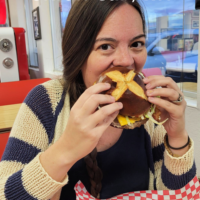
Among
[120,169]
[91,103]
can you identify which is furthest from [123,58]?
[120,169]

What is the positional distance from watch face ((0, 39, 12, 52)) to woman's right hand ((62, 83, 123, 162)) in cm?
251

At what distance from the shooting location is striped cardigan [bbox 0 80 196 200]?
828mm

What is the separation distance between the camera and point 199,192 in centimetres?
99

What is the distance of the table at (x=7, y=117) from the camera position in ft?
5.57

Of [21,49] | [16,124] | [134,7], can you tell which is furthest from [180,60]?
[21,49]

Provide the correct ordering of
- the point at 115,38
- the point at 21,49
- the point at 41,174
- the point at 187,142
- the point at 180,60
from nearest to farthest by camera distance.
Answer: the point at 41,174 → the point at 115,38 → the point at 187,142 → the point at 180,60 → the point at 21,49

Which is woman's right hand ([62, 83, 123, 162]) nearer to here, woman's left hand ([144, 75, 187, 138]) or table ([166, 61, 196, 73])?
woman's left hand ([144, 75, 187, 138])

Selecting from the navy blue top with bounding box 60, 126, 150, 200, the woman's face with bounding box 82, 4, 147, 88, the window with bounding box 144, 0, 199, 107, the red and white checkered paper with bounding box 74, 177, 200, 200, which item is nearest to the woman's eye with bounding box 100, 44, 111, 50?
the woman's face with bounding box 82, 4, 147, 88

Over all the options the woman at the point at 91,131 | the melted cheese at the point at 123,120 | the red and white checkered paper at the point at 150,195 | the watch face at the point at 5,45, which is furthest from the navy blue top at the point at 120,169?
the watch face at the point at 5,45

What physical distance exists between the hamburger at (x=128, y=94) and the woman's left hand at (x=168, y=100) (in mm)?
33

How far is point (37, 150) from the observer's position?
101 centimetres

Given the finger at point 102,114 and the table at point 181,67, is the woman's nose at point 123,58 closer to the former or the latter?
the finger at point 102,114

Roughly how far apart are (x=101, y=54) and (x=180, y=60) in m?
1.24

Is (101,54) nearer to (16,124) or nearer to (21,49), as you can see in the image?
(16,124)
